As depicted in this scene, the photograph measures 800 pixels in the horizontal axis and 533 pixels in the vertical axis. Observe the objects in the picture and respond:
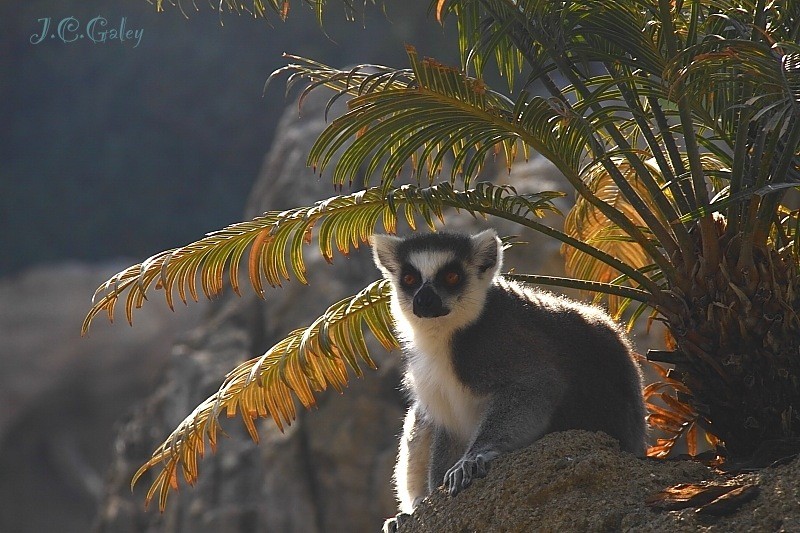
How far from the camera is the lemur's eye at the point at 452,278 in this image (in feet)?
17.6

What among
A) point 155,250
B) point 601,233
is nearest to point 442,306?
point 601,233

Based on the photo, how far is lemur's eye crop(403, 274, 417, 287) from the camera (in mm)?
5508

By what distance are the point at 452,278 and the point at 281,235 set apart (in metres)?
1.04

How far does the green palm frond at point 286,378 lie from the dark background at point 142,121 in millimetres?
16388

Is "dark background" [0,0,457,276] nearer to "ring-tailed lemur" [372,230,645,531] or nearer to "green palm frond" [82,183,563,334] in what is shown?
"green palm frond" [82,183,563,334]

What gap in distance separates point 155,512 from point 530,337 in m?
9.25

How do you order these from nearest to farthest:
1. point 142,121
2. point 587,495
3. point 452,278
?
point 587,495
point 452,278
point 142,121

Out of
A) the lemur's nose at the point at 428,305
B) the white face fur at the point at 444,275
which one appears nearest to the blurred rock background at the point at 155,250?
the white face fur at the point at 444,275

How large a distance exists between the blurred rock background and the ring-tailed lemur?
6.39 m

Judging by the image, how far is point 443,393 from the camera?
206 inches

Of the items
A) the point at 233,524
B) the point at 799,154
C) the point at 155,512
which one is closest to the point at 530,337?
the point at 799,154

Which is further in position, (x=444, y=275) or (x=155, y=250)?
(x=155, y=250)

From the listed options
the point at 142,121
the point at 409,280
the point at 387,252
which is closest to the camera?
the point at 409,280

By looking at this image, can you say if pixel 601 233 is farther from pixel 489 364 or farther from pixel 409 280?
pixel 489 364
